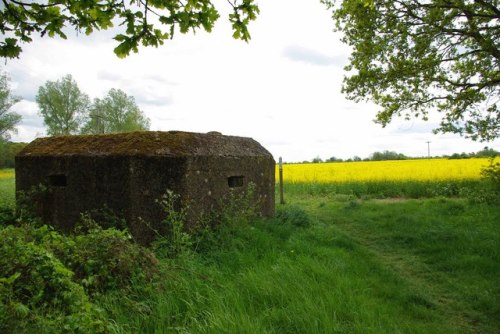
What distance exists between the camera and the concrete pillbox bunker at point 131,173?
540 centimetres

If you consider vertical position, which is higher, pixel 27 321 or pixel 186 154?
pixel 186 154

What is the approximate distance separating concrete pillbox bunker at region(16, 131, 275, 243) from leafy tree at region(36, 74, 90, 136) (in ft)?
113

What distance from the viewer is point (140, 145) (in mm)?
5543

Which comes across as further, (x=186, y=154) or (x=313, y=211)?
(x=313, y=211)

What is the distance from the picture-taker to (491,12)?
7.79 metres

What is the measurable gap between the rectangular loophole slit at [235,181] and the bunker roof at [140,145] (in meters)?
0.44

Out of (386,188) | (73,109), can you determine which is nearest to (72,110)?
(73,109)

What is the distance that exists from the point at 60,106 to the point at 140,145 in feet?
125

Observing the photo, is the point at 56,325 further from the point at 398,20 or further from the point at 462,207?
the point at 462,207

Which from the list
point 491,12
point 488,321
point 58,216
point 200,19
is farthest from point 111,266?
point 491,12

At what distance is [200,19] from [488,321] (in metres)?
4.36

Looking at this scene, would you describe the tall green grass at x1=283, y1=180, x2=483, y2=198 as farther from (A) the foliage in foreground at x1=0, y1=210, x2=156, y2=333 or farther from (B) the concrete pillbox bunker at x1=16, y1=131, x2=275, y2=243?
(A) the foliage in foreground at x1=0, y1=210, x2=156, y2=333

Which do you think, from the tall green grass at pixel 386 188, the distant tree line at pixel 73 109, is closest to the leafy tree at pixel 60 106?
the distant tree line at pixel 73 109

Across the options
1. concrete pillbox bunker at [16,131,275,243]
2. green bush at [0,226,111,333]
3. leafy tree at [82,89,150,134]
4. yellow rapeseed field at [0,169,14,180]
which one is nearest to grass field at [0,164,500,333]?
green bush at [0,226,111,333]
